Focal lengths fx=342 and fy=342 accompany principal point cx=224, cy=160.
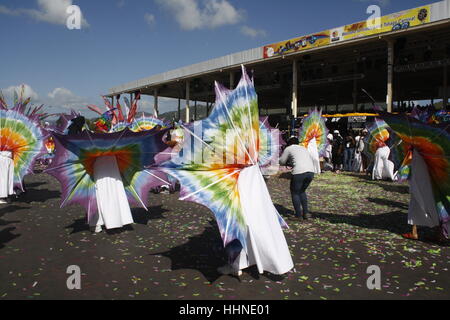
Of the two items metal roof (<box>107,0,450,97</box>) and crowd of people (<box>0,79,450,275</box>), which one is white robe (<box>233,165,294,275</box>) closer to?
crowd of people (<box>0,79,450,275</box>)

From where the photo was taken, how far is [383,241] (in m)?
5.29

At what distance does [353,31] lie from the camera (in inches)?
681

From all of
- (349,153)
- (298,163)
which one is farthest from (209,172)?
(349,153)

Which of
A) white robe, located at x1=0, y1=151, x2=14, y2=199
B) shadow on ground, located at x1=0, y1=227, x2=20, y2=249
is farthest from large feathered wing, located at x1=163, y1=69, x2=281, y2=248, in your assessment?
white robe, located at x1=0, y1=151, x2=14, y2=199

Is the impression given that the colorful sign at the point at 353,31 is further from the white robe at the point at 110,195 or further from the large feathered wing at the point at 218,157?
the white robe at the point at 110,195

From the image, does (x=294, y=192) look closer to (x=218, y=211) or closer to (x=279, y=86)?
(x=218, y=211)

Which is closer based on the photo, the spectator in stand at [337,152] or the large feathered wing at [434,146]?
the large feathered wing at [434,146]

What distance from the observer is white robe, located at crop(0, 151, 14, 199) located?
26.7 feet

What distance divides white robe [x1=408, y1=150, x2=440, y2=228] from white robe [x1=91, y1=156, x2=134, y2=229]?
4.56 metres

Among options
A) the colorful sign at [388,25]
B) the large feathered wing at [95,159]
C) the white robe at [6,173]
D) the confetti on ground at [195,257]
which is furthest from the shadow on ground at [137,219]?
the colorful sign at [388,25]

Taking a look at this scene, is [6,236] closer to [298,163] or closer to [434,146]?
[298,163]

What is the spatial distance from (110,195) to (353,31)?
1604 centimetres

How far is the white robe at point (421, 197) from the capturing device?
5113 millimetres

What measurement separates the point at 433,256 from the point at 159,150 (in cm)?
438
